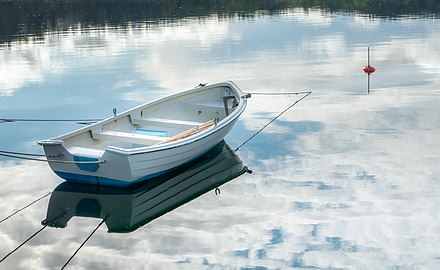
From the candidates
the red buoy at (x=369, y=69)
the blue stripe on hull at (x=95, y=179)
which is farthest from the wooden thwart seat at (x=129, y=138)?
the red buoy at (x=369, y=69)

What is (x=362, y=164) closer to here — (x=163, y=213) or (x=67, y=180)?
(x=163, y=213)

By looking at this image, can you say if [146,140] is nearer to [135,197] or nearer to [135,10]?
[135,197]

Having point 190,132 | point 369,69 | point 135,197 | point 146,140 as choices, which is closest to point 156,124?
point 190,132

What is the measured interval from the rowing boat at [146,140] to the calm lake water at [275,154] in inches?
33.5

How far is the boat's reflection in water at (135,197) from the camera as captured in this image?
11.5 meters

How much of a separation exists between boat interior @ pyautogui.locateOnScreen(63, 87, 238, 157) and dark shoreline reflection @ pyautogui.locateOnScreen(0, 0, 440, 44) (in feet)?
80.9

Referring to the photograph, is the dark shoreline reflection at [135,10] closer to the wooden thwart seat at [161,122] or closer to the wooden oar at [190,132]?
the wooden thwart seat at [161,122]

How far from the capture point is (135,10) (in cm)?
5453

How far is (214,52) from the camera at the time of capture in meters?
30.4

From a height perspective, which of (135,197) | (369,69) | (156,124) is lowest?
(135,197)

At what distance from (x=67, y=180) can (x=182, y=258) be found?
152 inches

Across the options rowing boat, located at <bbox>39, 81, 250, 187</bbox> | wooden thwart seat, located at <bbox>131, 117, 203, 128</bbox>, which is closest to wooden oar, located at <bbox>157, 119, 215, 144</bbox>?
rowing boat, located at <bbox>39, 81, 250, 187</bbox>

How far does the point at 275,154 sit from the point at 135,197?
363 cm

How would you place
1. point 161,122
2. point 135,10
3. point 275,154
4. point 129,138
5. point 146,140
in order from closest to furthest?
point 146,140, point 129,138, point 275,154, point 161,122, point 135,10
